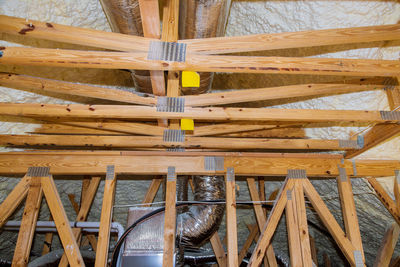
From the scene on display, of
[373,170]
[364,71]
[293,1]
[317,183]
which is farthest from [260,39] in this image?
[317,183]

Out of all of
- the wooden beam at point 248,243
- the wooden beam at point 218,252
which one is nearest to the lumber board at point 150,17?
the wooden beam at point 218,252

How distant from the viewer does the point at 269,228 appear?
7.61 feet

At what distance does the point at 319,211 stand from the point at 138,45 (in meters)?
2.00

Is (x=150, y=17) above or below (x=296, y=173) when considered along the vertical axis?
above

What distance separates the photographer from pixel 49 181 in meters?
2.38

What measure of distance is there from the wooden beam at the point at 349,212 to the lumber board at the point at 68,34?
2158mm

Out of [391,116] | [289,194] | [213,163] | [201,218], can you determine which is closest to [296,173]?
[289,194]

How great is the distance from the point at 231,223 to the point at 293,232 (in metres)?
0.54

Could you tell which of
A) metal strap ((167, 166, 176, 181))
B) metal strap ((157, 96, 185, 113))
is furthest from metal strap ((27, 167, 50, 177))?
metal strap ((157, 96, 185, 113))

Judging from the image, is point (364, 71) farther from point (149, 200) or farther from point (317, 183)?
point (149, 200)

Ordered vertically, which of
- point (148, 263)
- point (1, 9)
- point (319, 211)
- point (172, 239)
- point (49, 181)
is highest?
point (1, 9)

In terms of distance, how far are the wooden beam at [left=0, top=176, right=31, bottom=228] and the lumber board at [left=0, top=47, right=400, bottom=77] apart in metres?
1.34

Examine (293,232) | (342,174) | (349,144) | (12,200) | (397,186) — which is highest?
(349,144)

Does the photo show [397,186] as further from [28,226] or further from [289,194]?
[28,226]
